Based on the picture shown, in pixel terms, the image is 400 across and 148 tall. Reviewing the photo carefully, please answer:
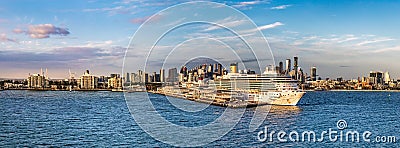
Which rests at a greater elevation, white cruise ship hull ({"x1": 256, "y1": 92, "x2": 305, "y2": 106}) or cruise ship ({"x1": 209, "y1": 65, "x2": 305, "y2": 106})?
cruise ship ({"x1": 209, "y1": 65, "x2": 305, "y2": 106})

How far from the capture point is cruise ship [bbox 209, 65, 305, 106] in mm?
50594

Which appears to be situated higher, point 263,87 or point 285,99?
point 263,87

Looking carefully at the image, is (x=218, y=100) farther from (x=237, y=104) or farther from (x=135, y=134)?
(x=135, y=134)

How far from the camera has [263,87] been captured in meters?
53.3

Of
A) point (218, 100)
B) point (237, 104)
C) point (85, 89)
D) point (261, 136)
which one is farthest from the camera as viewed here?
point (85, 89)

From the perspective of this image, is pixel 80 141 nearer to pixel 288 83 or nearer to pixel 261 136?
pixel 261 136

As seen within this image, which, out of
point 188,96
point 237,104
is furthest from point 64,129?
point 188,96

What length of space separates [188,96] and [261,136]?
41989 millimetres

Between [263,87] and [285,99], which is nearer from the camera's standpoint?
[285,99]

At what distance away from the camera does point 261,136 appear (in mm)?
23672

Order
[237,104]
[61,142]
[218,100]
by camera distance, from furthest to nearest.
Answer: [218,100], [237,104], [61,142]

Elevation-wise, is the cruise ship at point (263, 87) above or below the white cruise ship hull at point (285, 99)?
above

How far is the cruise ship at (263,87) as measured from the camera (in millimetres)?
50594

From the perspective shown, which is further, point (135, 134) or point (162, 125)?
point (162, 125)
